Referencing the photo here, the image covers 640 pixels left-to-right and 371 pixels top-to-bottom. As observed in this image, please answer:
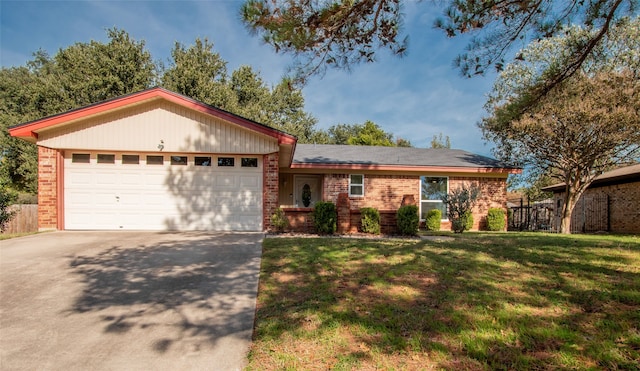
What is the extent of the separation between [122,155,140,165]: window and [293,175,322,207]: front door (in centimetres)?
666

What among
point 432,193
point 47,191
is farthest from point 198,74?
point 432,193

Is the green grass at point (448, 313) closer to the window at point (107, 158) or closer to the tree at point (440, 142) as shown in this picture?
the window at point (107, 158)

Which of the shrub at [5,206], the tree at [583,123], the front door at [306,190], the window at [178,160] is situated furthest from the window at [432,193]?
the shrub at [5,206]

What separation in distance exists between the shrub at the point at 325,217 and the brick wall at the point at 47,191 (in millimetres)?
7259

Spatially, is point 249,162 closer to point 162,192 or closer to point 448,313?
A: point 162,192

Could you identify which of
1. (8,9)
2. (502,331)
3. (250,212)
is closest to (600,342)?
(502,331)

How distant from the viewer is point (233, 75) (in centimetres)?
2728

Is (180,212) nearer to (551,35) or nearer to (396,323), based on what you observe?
(396,323)

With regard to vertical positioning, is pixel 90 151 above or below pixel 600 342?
above

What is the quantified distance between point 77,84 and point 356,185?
18.5 metres

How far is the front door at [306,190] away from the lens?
14.7 m

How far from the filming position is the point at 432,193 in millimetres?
13758

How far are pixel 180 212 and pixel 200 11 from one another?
6.05 metres

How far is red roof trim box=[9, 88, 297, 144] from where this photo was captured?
8883 millimetres
